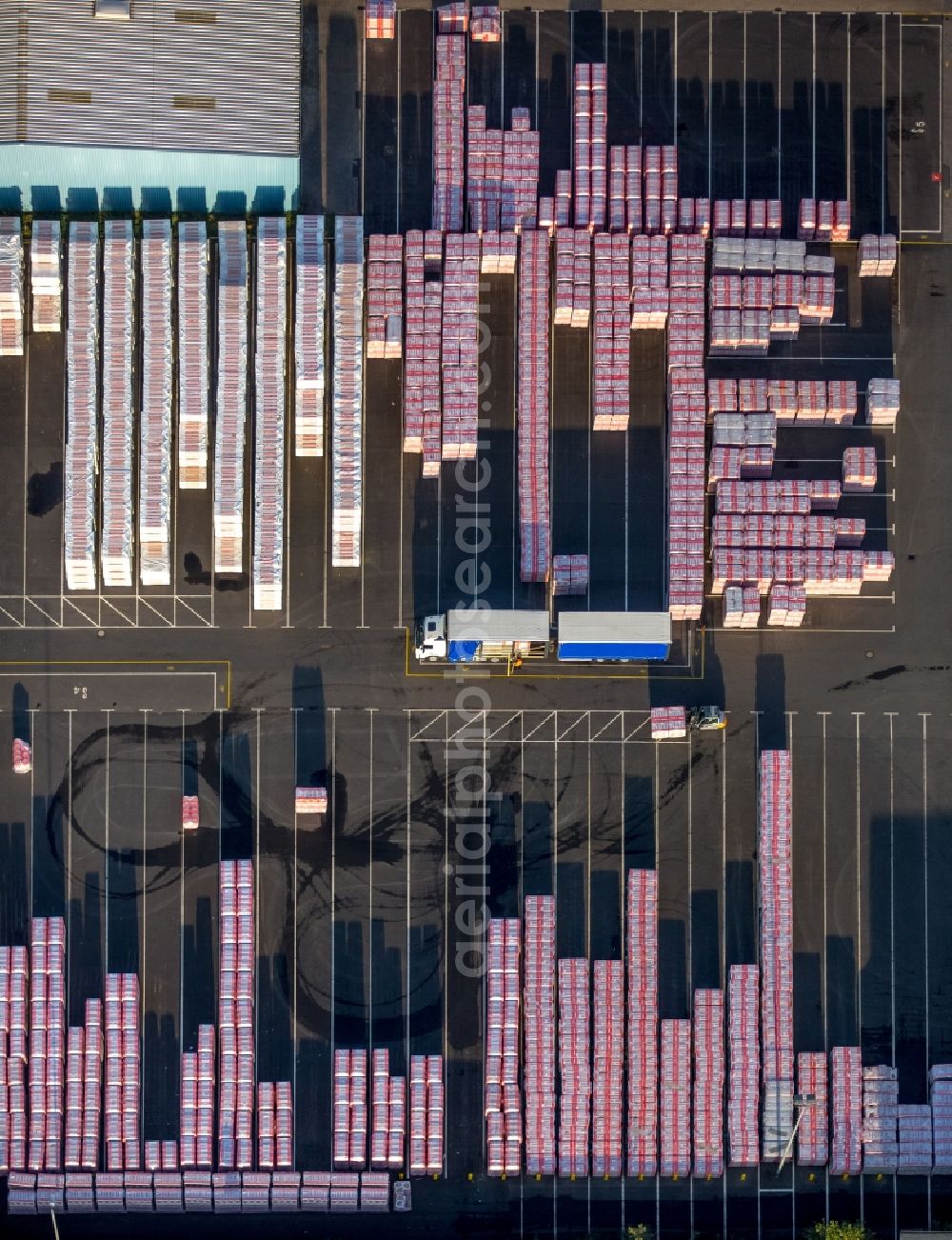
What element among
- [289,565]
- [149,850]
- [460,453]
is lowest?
[149,850]

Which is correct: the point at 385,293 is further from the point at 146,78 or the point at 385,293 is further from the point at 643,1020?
the point at 643,1020

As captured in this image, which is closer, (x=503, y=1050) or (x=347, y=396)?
(x=503, y=1050)

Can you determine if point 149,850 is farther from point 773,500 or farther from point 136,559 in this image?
point 773,500

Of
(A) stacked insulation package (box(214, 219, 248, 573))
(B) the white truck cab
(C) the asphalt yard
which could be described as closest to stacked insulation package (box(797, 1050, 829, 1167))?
(C) the asphalt yard

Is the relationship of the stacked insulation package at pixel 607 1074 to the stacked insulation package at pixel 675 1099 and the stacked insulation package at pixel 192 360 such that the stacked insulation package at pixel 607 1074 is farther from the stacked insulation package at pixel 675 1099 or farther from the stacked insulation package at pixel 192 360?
the stacked insulation package at pixel 192 360

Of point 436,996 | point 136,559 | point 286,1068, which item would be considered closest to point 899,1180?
point 436,996

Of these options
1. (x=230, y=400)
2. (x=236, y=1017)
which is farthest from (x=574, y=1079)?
(x=230, y=400)
